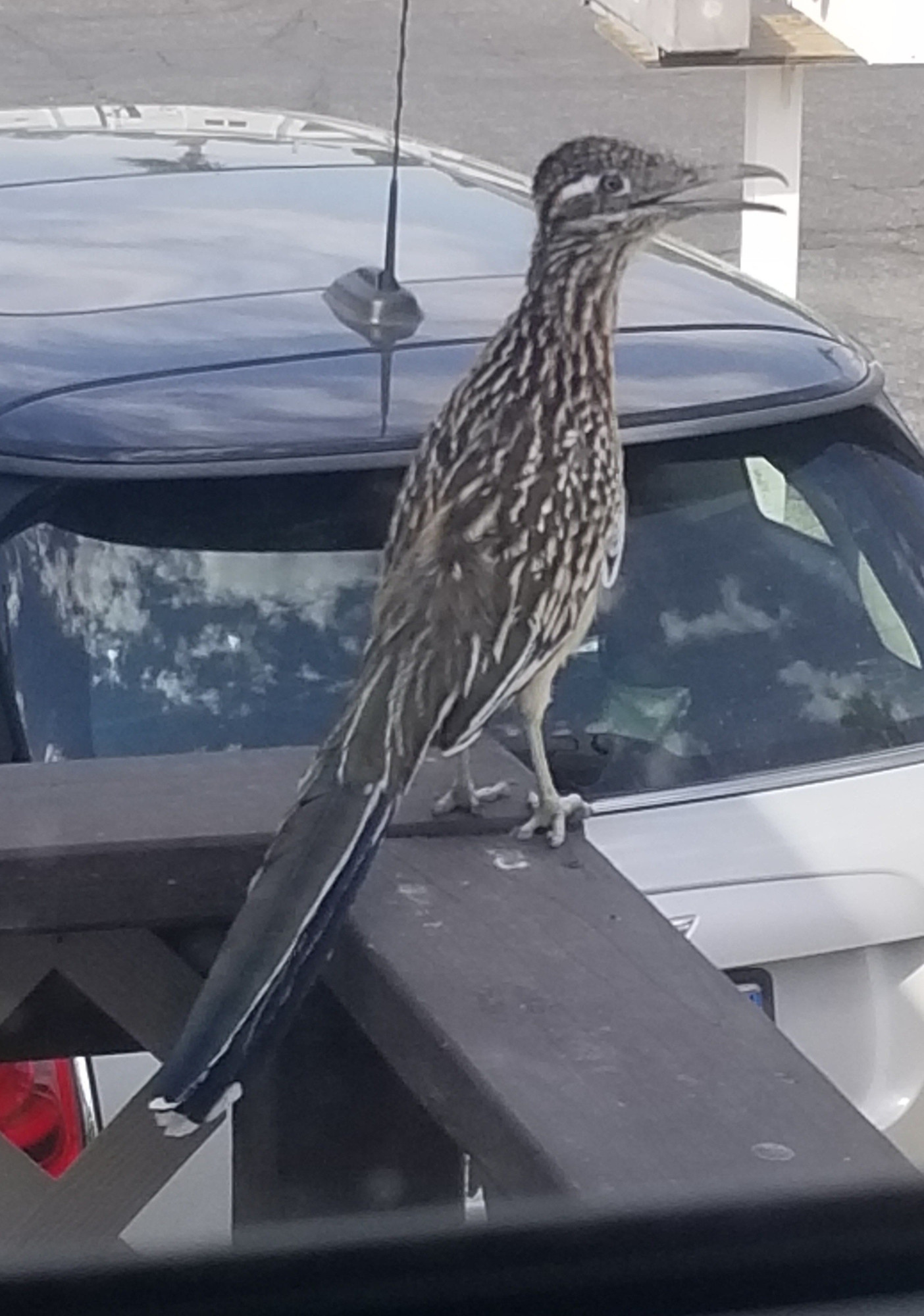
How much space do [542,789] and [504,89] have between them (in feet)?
28.6

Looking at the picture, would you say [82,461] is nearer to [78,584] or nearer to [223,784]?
[78,584]

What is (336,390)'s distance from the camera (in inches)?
97.6

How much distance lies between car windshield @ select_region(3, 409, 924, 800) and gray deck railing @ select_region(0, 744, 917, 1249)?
9.9 inches

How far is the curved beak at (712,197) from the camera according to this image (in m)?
2.04

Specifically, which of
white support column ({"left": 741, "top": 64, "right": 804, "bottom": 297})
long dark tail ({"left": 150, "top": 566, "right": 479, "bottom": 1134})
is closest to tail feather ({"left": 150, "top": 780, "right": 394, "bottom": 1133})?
long dark tail ({"left": 150, "top": 566, "right": 479, "bottom": 1134})

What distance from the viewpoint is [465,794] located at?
2068 millimetres

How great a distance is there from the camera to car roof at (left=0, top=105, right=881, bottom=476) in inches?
96.2

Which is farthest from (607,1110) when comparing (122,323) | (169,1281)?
(122,323)

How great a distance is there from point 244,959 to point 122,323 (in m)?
1.05

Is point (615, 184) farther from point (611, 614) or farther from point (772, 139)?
point (772, 139)

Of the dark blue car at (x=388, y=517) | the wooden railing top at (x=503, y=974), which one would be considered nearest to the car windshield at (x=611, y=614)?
the dark blue car at (x=388, y=517)

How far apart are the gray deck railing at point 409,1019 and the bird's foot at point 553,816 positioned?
0.05 ft

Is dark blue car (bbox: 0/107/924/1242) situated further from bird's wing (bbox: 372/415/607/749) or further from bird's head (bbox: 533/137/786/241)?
bird's head (bbox: 533/137/786/241)

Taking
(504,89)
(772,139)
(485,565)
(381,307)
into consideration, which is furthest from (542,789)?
(504,89)
